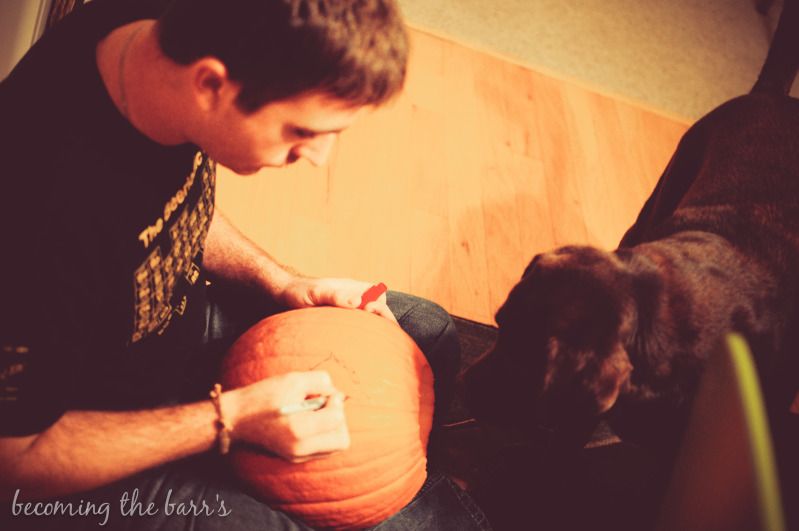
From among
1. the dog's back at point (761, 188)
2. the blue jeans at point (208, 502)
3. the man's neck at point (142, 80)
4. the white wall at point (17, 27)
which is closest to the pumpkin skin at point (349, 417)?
the blue jeans at point (208, 502)

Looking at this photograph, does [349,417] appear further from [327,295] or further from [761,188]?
[761,188]

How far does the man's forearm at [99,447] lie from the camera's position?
3.20 feet

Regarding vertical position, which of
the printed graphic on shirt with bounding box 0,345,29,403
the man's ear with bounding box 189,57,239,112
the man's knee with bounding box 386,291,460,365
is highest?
the man's ear with bounding box 189,57,239,112

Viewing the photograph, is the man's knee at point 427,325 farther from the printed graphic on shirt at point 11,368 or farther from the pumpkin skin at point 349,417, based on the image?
the printed graphic on shirt at point 11,368

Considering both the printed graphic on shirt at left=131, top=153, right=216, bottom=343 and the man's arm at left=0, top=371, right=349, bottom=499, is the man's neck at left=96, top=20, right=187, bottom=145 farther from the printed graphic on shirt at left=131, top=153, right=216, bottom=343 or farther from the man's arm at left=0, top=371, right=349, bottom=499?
the man's arm at left=0, top=371, right=349, bottom=499

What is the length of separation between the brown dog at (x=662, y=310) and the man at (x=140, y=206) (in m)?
0.58

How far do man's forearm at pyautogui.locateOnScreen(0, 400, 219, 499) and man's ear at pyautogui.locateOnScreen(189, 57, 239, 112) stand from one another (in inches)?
22.2

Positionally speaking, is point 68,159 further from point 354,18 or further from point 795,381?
point 795,381

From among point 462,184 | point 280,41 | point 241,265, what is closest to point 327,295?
point 241,265

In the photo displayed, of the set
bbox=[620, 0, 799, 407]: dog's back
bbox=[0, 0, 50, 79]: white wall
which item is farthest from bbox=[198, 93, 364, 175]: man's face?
bbox=[620, 0, 799, 407]: dog's back

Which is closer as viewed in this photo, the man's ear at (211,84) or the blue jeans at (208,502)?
the man's ear at (211,84)

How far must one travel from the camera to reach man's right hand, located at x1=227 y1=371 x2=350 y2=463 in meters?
1.13

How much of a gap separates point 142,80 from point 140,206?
8.0 inches

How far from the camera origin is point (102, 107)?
3.14 ft
